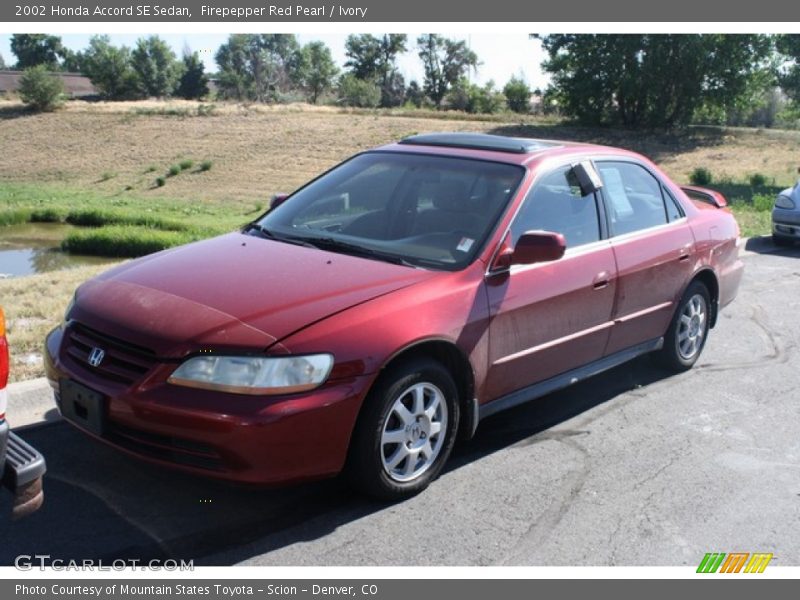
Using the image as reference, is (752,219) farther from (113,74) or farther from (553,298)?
(113,74)

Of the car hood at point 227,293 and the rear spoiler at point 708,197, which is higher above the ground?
the rear spoiler at point 708,197

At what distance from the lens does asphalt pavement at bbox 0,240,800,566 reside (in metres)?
3.62

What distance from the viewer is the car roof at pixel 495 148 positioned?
200 inches

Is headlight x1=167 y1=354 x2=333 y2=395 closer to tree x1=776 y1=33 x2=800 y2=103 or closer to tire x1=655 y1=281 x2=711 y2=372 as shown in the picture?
tire x1=655 y1=281 x2=711 y2=372

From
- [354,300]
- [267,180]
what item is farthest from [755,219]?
[267,180]

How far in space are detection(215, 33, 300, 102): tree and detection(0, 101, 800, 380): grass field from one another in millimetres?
18419

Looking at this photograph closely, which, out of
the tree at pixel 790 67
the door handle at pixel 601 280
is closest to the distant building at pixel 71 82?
the tree at pixel 790 67

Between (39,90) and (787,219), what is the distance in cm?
4630

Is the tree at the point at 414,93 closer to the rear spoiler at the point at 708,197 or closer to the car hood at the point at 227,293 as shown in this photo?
the rear spoiler at the point at 708,197

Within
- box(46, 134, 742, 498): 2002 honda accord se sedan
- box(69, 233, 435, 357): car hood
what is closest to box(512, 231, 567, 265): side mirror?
box(46, 134, 742, 498): 2002 honda accord se sedan

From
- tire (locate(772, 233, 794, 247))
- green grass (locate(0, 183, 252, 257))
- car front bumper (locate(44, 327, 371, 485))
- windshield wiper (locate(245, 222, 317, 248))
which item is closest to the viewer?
car front bumper (locate(44, 327, 371, 485))

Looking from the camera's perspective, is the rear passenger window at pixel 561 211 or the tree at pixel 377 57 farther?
the tree at pixel 377 57

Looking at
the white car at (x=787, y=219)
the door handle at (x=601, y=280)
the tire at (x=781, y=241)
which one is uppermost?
the door handle at (x=601, y=280)

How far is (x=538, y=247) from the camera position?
4.40 metres
